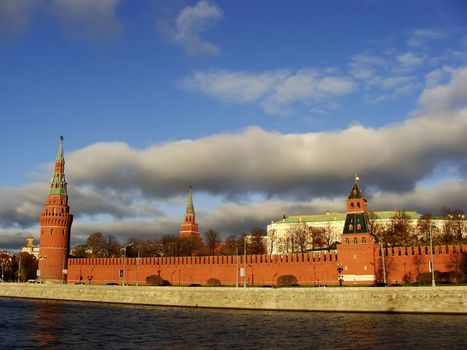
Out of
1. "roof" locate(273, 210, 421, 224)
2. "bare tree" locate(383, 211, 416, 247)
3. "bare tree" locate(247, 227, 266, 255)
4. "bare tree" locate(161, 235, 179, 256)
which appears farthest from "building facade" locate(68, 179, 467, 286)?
"roof" locate(273, 210, 421, 224)

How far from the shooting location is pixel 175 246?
4719 inches

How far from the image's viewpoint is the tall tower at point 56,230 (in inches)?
3875

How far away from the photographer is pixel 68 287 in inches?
3029

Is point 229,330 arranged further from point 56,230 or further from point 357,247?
point 56,230

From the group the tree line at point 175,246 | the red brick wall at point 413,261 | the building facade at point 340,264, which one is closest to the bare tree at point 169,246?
the tree line at point 175,246

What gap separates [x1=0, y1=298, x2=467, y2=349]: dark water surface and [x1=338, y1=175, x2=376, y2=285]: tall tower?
1931 centimetres

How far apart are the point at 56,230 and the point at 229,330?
67709mm

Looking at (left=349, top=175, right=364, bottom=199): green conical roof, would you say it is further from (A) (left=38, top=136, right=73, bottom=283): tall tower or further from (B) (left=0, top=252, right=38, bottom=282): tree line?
(B) (left=0, top=252, right=38, bottom=282): tree line

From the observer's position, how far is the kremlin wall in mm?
68500

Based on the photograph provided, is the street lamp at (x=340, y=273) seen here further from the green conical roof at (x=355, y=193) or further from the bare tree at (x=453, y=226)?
the bare tree at (x=453, y=226)

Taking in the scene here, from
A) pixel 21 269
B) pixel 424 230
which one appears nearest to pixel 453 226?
pixel 424 230

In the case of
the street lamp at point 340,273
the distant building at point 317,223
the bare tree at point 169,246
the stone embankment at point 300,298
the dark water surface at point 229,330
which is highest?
the distant building at point 317,223

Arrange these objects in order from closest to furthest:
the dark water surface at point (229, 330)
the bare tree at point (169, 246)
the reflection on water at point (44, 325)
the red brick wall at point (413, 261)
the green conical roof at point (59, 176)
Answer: the dark water surface at point (229, 330) → the reflection on water at point (44, 325) → the red brick wall at point (413, 261) → the green conical roof at point (59, 176) → the bare tree at point (169, 246)

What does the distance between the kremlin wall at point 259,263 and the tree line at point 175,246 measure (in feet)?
56.7
